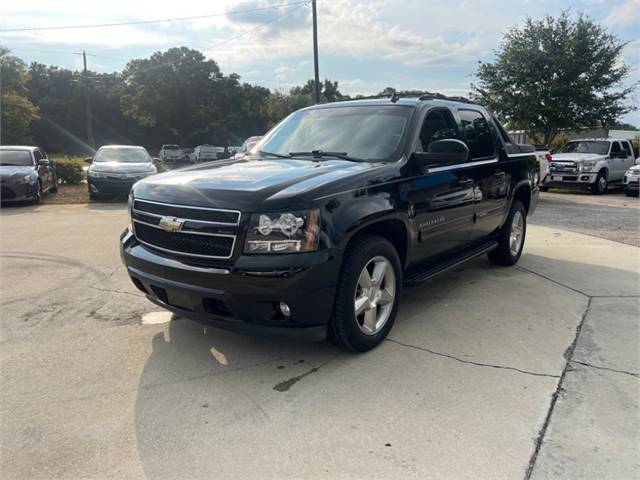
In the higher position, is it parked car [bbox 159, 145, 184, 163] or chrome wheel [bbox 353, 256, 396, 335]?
parked car [bbox 159, 145, 184, 163]

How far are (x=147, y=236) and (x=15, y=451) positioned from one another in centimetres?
157

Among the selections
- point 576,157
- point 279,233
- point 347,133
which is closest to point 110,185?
point 347,133

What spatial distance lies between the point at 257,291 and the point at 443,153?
193 centimetres

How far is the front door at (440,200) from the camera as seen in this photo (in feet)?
13.4

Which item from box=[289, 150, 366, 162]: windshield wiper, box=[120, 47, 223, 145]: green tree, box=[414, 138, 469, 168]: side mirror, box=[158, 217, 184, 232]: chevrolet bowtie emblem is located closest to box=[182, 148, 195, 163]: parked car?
box=[120, 47, 223, 145]: green tree

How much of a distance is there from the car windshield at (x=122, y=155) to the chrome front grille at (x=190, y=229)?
11.1 meters

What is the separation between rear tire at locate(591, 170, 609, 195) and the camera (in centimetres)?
1665

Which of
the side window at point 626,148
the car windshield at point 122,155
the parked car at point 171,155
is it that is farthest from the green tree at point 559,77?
the parked car at point 171,155

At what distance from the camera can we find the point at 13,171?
12.1 metres

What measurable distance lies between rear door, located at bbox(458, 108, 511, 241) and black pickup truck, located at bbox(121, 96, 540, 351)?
0.30 feet

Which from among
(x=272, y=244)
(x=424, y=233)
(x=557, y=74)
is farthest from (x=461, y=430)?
(x=557, y=74)

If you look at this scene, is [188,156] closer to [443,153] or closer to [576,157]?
[576,157]

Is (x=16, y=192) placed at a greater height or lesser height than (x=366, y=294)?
greater

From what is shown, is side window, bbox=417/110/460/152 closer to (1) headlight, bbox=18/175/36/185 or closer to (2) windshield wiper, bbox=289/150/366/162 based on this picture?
(2) windshield wiper, bbox=289/150/366/162
